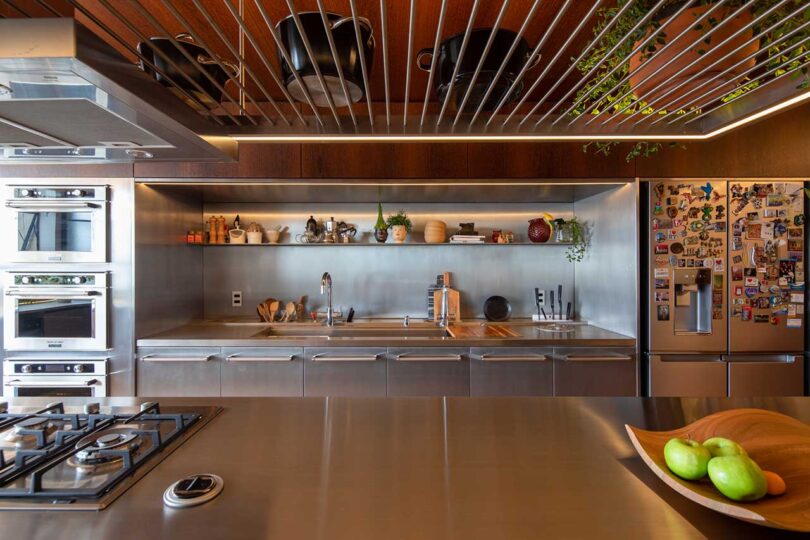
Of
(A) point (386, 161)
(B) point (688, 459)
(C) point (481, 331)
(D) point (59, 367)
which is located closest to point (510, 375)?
(C) point (481, 331)

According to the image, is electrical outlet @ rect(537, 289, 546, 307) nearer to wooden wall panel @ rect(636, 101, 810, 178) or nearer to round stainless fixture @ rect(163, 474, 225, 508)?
wooden wall panel @ rect(636, 101, 810, 178)

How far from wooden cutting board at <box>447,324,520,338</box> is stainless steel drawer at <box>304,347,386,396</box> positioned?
0.53 metres

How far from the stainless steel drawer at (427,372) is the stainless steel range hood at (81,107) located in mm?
1525

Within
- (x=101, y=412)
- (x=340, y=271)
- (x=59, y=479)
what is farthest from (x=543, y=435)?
(x=340, y=271)

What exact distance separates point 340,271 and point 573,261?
5.77 feet

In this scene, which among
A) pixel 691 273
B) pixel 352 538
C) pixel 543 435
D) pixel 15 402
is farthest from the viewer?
pixel 691 273

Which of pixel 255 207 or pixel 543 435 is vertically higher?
pixel 255 207

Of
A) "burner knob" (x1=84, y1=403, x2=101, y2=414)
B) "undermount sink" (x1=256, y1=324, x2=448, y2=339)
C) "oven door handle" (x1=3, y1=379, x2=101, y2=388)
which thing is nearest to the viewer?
"burner knob" (x1=84, y1=403, x2=101, y2=414)

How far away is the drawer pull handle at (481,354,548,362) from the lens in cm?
225

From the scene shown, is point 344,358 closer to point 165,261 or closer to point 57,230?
point 165,261

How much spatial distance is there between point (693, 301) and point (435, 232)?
1603mm

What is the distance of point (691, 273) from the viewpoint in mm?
2266

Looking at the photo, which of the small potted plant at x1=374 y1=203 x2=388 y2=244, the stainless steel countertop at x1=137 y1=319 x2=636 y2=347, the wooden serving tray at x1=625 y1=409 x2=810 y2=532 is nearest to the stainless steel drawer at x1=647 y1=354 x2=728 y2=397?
the stainless steel countertop at x1=137 y1=319 x2=636 y2=347

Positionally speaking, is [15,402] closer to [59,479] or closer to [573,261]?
[59,479]
